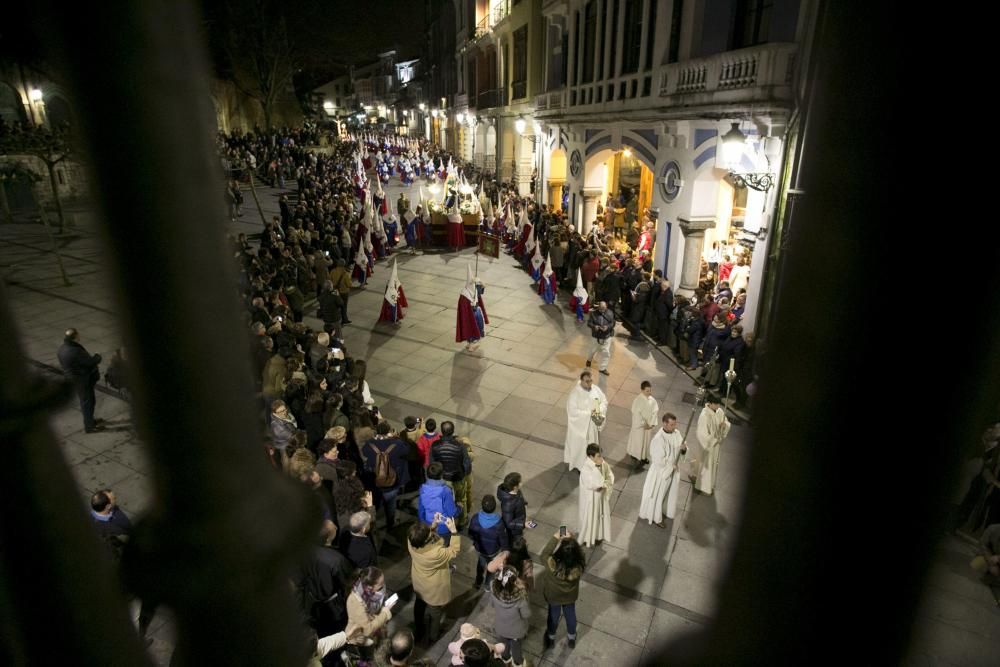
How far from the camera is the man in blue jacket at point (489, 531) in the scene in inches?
223

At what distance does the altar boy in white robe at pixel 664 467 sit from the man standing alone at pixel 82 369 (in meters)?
7.16

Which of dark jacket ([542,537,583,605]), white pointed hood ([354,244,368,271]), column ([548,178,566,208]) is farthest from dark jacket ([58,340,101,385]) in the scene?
column ([548,178,566,208])

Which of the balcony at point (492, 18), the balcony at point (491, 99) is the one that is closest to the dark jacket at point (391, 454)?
the balcony at point (492, 18)

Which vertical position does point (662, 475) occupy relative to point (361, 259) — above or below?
below

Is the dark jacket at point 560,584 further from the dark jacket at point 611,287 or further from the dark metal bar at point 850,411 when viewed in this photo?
the dark jacket at point 611,287

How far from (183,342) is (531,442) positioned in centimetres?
808

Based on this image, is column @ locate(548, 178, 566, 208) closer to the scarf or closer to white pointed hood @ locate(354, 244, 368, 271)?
white pointed hood @ locate(354, 244, 368, 271)

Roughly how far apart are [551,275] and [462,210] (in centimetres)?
819

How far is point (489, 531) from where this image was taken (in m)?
5.67

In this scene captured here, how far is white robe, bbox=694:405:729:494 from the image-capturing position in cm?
745

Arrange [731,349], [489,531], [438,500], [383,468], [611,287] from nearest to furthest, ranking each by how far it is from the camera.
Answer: [489,531]
[438,500]
[383,468]
[731,349]
[611,287]

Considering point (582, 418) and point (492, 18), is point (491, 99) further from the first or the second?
point (582, 418)

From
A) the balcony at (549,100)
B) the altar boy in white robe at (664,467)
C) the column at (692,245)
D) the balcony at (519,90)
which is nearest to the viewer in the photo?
the altar boy in white robe at (664,467)

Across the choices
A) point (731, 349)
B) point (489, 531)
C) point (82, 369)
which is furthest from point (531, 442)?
point (82, 369)
